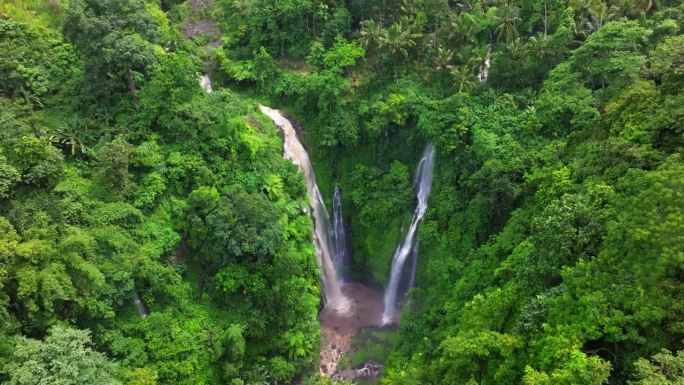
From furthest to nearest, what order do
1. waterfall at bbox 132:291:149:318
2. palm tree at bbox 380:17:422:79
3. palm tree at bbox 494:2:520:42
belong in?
palm tree at bbox 380:17:422:79 < palm tree at bbox 494:2:520:42 < waterfall at bbox 132:291:149:318

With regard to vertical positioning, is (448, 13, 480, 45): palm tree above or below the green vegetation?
above

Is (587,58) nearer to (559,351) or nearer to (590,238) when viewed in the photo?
(590,238)

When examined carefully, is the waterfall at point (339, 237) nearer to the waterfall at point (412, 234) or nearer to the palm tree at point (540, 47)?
the waterfall at point (412, 234)

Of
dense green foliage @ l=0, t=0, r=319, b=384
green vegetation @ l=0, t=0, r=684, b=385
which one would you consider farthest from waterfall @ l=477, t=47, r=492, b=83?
dense green foliage @ l=0, t=0, r=319, b=384

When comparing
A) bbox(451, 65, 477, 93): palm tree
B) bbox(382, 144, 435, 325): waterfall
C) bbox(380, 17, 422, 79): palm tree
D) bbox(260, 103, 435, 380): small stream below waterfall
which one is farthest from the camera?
bbox(380, 17, 422, 79): palm tree

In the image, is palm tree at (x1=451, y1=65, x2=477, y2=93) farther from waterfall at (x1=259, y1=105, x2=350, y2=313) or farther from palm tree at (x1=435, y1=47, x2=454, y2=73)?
waterfall at (x1=259, y1=105, x2=350, y2=313)

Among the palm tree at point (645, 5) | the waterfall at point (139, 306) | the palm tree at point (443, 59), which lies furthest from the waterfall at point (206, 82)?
the palm tree at point (645, 5)

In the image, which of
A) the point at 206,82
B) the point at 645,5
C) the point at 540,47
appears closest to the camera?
the point at 645,5

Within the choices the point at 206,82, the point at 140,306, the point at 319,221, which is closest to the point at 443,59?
the point at 319,221

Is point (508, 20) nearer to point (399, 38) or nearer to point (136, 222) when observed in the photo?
point (399, 38)
